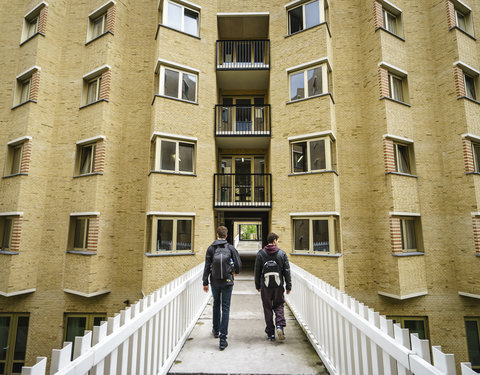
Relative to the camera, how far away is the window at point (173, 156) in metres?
10.6

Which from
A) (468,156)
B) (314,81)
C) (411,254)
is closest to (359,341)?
(411,254)

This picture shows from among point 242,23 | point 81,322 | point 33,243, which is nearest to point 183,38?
point 242,23

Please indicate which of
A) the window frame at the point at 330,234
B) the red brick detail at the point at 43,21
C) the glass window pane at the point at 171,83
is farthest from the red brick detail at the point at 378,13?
the red brick detail at the point at 43,21

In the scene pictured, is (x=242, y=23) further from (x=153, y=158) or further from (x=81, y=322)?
(x=81, y=322)

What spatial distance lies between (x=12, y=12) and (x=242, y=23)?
12132 mm

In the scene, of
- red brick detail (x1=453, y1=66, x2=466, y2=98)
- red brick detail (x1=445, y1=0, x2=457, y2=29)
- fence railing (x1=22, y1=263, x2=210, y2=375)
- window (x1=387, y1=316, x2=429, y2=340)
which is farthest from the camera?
red brick detail (x1=445, y1=0, x2=457, y2=29)

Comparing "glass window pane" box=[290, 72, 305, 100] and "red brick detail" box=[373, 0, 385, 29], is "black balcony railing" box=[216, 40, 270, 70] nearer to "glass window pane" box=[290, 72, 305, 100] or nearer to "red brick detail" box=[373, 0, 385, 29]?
"glass window pane" box=[290, 72, 305, 100]

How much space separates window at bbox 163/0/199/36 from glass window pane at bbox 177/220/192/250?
8.77 m

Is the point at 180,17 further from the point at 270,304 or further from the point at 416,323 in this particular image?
the point at 416,323

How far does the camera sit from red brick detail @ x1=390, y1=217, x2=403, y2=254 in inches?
387

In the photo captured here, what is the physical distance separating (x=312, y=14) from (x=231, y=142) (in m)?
6.86

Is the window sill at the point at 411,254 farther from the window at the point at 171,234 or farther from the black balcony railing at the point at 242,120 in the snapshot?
the window at the point at 171,234

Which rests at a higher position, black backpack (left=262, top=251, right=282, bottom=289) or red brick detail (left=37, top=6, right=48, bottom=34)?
red brick detail (left=37, top=6, right=48, bottom=34)

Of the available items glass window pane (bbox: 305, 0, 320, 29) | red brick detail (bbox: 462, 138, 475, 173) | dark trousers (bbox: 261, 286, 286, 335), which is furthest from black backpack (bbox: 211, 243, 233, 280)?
glass window pane (bbox: 305, 0, 320, 29)
